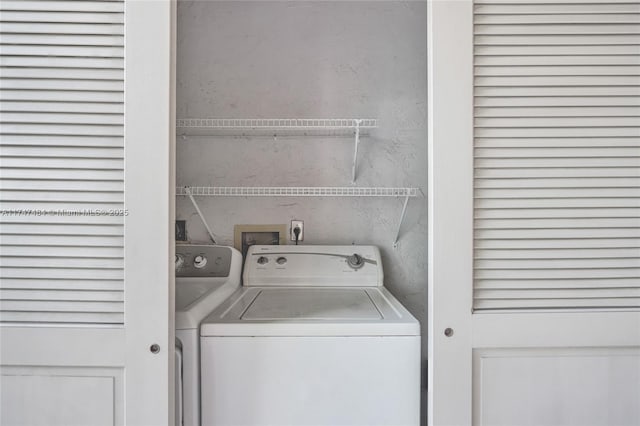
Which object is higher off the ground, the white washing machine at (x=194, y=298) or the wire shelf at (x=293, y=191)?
the wire shelf at (x=293, y=191)

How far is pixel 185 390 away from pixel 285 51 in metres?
1.63

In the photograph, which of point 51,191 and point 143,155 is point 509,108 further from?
point 51,191

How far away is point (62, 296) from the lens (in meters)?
0.98

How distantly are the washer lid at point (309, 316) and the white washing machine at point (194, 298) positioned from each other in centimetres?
4

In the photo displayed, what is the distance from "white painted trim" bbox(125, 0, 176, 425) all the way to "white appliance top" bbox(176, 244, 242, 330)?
14.6 inches

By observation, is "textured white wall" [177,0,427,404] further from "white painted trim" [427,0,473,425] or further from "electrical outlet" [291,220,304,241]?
"white painted trim" [427,0,473,425]

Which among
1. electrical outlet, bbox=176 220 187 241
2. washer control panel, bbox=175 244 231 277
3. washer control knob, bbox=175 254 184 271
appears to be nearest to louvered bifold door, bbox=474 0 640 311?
washer control panel, bbox=175 244 231 277

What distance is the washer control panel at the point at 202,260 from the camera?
1684 millimetres

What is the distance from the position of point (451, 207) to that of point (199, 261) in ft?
4.03

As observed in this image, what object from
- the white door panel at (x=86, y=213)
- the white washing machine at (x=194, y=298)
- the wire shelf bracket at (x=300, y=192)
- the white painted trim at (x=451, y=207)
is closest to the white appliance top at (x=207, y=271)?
the white washing machine at (x=194, y=298)

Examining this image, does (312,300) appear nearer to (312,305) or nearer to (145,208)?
(312,305)

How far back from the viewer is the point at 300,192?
183 centimetres

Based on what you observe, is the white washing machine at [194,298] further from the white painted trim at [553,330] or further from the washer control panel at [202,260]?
the white painted trim at [553,330]

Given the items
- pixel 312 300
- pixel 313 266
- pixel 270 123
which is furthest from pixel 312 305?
pixel 270 123
